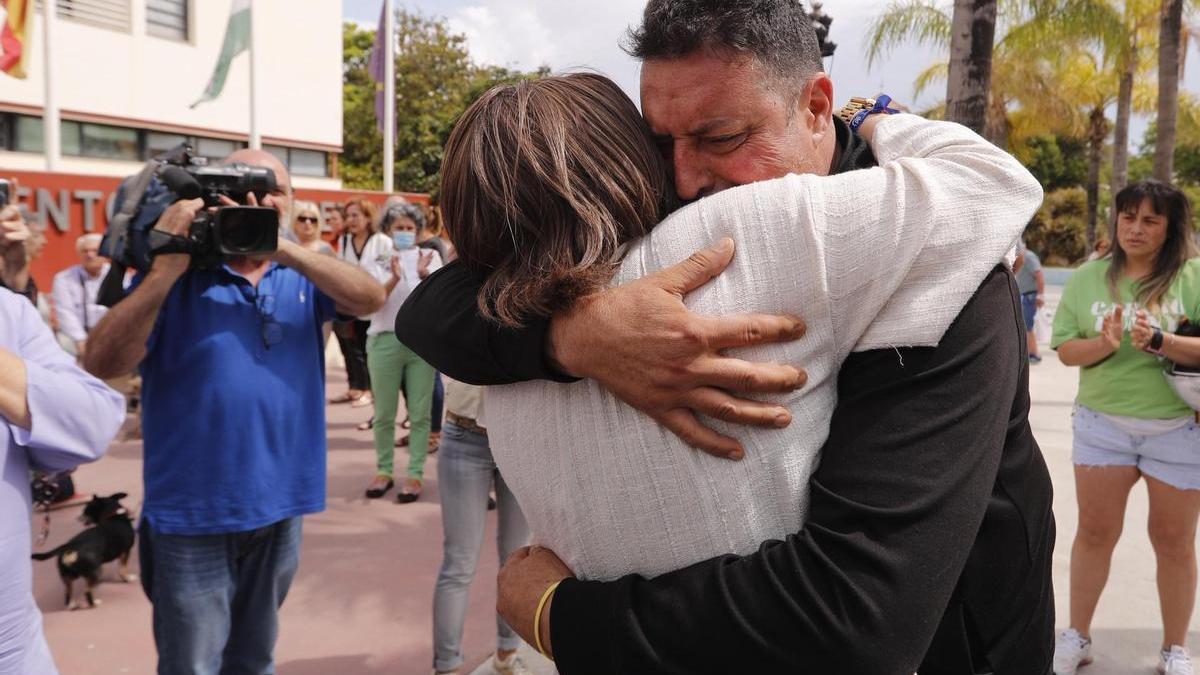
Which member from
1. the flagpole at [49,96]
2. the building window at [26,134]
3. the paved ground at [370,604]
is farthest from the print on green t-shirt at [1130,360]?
the building window at [26,134]

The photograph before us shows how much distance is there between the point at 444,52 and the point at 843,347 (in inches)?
1153

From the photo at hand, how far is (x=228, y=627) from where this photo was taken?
8.91ft

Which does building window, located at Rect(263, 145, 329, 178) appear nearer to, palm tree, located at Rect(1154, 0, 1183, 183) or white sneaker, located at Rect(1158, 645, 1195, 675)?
palm tree, located at Rect(1154, 0, 1183, 183)

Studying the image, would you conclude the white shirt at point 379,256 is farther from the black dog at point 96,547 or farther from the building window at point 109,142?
the building window at point 109,142

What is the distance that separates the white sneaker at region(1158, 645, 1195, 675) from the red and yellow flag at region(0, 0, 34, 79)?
1378 centimetres

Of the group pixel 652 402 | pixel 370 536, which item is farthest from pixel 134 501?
pixel 652 402

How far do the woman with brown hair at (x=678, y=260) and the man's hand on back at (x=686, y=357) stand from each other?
0.06ft

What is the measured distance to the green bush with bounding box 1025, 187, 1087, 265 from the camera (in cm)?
3259

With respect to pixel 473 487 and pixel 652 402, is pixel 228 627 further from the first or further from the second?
pixel 652 402

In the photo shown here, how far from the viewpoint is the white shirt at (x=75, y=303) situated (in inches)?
A: 272

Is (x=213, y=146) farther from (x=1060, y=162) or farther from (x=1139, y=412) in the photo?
(x=1060, y=162)

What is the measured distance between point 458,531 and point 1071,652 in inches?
108

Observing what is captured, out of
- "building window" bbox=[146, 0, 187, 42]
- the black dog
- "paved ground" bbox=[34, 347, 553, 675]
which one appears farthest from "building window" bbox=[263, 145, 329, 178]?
the black dog

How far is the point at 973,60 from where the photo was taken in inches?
174
